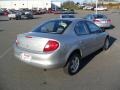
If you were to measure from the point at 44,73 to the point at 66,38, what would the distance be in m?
1.26

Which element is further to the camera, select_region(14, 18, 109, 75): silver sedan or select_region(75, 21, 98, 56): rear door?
select_region(75, 21, 98, 56): rear door

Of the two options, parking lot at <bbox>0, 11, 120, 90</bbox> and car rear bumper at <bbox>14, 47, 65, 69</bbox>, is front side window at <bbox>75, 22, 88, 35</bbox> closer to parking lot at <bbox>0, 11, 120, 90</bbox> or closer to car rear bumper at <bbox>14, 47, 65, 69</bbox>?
parking lot at <bbox>0, 11, 120, 90</bbox>

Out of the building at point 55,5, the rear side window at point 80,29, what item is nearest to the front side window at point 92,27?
the rear side window at point 80,29

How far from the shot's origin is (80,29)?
7.45 m

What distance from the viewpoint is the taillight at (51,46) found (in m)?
6.23

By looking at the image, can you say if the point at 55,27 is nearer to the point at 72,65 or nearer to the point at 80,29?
the point at 80,29

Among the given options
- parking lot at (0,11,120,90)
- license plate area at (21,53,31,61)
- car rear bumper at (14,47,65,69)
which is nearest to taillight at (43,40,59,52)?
car rear bumper at (14,47,65,69)

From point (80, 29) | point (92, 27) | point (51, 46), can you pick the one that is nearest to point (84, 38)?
point (80, 29)

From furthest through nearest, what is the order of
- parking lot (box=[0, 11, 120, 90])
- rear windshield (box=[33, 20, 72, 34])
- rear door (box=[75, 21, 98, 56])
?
rear door (box=[75, 21, 98, 56]) < rear windshield (box=[33, 20, 72, 34]) < parking lot (box=[0, 11, 120, 90])

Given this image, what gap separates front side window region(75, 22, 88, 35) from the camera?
286 inches

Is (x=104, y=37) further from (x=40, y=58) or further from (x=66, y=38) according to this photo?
(x=40, y=58)

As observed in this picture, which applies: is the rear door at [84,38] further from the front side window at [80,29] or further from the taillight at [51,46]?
the taillight at [51,46]

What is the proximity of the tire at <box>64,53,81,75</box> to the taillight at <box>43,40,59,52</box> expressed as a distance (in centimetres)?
74

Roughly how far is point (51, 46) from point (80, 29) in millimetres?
1566
